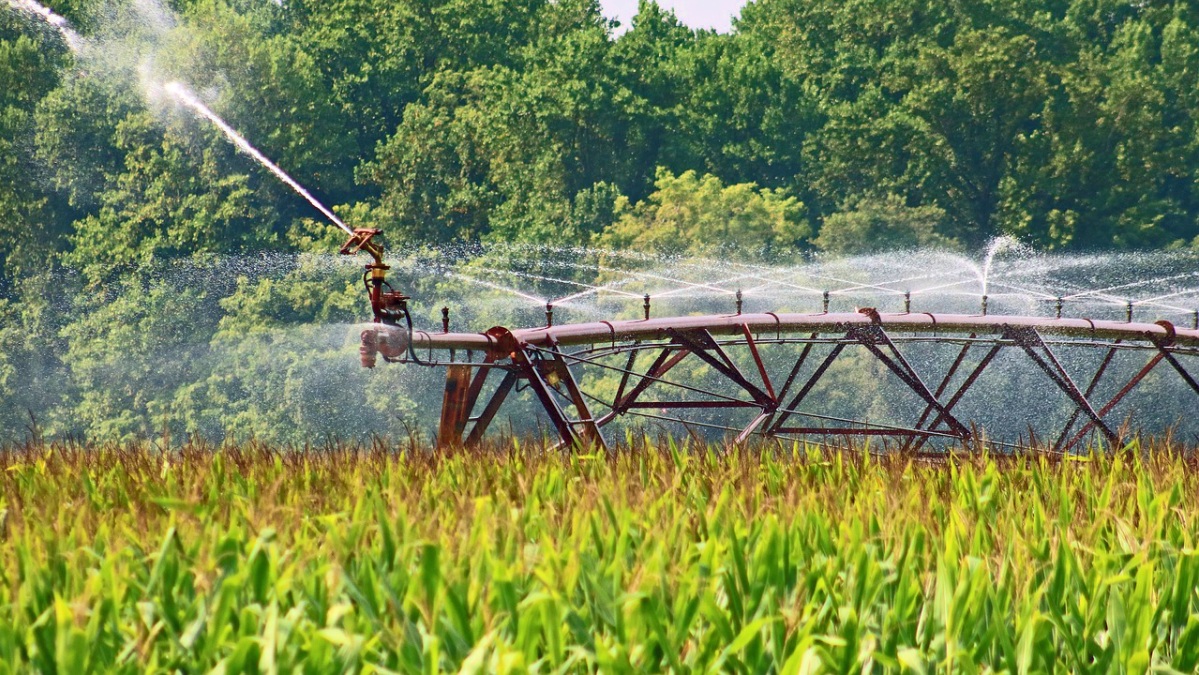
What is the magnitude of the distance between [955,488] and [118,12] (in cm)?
5759

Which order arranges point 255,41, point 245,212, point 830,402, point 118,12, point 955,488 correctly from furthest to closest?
point 118,12 < point 255,41 < point 245,212 < point 830,402 < point 955,488

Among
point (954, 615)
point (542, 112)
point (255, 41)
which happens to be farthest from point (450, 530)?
point (255, 41)

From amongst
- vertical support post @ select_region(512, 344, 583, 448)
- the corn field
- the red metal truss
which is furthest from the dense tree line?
the corn field

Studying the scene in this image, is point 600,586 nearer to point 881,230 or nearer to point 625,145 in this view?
point 881,230

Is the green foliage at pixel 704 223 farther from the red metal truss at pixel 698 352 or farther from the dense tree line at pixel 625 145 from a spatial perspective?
the red metal truss at pixel 698 352

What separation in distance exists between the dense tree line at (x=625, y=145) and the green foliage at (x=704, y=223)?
79mm

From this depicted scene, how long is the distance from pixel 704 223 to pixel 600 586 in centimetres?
4106

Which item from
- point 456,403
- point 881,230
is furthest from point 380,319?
point 881,230

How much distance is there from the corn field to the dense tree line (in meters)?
38.8

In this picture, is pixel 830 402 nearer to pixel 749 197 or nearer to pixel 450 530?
pixel 749 197

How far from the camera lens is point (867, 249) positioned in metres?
48.2

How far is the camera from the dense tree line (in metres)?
49.8

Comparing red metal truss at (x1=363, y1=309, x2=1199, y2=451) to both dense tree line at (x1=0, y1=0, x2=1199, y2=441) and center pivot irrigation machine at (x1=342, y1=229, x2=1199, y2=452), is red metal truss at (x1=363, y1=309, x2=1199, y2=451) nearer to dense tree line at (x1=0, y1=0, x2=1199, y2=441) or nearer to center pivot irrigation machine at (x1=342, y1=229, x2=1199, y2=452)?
center pivot irrigation machine at (x1=342, y1=229, x2=1199, y2=452)

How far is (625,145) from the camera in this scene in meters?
54.2
